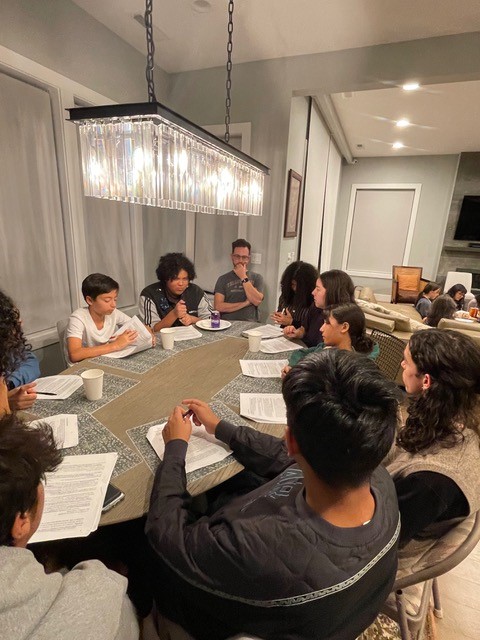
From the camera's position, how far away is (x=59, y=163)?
2.34 meters

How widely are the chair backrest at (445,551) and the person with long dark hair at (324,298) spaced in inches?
49.6

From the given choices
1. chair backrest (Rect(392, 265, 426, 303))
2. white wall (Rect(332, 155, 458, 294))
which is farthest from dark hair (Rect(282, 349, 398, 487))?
white wall (Rect(332, 155, 458, 294))

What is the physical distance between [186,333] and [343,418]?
1611mm

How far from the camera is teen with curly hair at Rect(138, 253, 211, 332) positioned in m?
2.31

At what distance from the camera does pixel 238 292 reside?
117 inches

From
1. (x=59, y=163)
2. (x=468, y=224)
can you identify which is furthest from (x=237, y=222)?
(x=468, y=224)

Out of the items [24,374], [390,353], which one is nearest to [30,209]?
[24,374]

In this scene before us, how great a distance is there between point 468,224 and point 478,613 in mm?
6704

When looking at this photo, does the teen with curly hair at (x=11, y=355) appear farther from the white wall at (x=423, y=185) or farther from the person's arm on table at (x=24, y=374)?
the white wall at (x=423, y=185)

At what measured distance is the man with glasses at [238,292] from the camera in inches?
114

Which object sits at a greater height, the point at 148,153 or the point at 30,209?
the point at 148,153

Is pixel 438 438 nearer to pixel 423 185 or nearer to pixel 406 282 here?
pixel 406 282

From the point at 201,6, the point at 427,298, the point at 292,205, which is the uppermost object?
the point at 201,6

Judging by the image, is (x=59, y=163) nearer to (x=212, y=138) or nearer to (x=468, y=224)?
(x=212, y=138)
